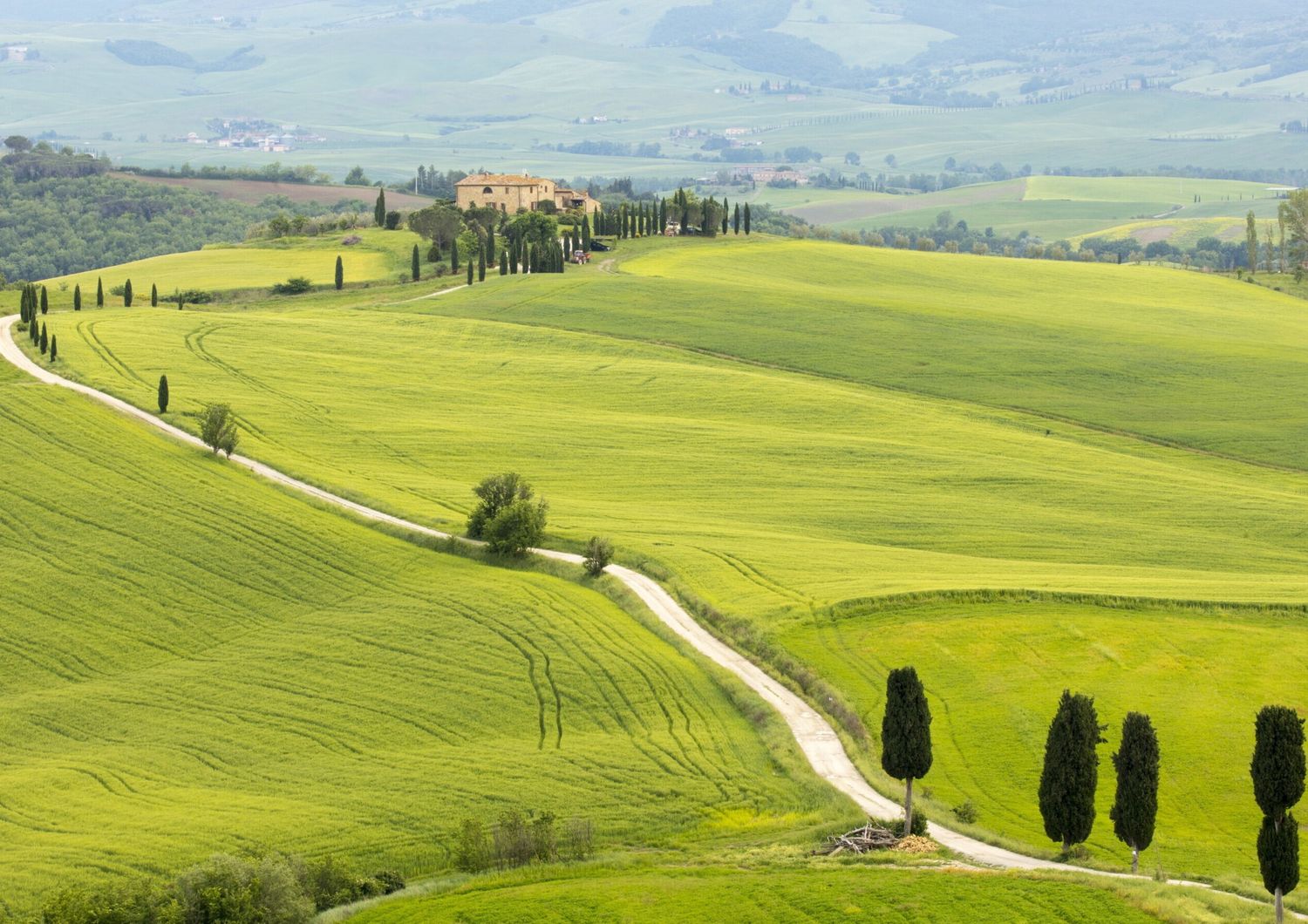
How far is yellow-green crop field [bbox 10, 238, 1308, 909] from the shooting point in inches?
2267

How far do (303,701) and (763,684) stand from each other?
15.6 m

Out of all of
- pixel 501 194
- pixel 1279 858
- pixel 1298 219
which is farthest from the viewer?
pixel 501 194

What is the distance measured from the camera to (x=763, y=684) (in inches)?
2307

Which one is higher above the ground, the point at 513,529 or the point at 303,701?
the point at 513,529

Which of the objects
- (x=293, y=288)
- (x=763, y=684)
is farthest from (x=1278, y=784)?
(x=293, y=288)

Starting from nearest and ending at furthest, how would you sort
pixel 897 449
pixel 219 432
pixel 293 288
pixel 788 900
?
pixel 788 900, pixel 219 432, pixel 897 449, pixel 293 288

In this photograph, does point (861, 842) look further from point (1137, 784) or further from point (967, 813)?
point (1137, 784)

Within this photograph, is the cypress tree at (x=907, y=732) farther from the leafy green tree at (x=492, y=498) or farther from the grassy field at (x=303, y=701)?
the leafy green tree at (x=492, y=498)

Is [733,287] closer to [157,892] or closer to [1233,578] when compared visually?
[1233,578]

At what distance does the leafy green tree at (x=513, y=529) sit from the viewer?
2862 inches

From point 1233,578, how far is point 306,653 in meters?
38.4

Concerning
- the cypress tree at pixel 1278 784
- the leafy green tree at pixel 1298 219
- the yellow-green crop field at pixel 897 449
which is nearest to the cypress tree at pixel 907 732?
the yellow-green crop field at pixel 897 449

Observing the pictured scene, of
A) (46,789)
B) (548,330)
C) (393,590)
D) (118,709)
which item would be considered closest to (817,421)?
(548,330)

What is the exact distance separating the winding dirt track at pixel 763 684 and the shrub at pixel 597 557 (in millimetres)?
549
